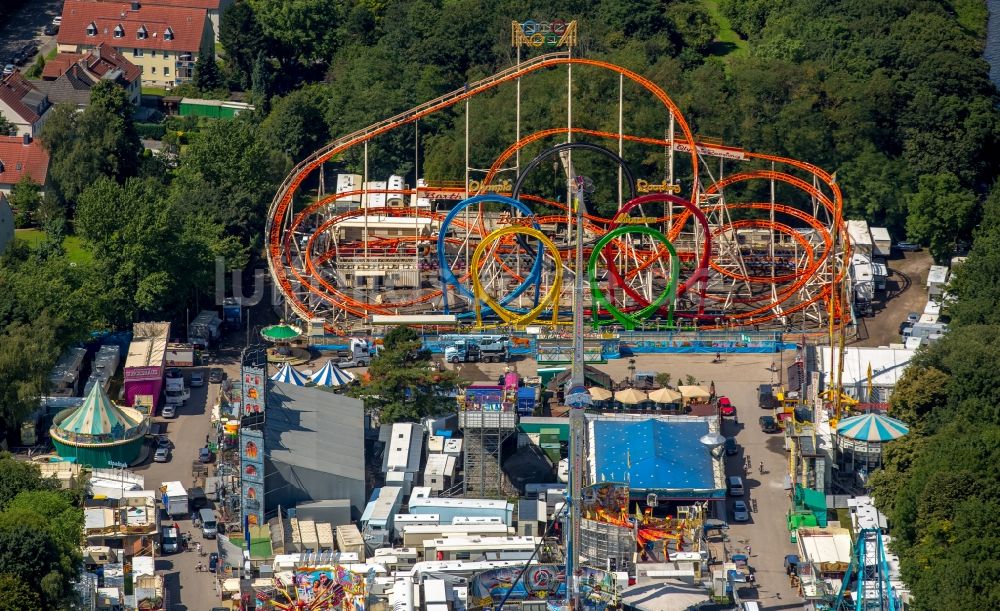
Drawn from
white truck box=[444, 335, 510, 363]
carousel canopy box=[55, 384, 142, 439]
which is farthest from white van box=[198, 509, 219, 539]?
white truck box=[444, 335, 510, 363]

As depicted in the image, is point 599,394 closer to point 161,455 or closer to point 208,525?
point 161,455

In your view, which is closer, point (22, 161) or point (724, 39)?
point (22, 161)

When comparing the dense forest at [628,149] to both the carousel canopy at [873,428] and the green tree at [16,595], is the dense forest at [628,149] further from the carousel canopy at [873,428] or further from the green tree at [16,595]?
the green tree at [16,595]

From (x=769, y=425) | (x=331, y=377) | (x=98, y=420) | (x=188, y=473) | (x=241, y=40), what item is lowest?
(x=188, y=473)

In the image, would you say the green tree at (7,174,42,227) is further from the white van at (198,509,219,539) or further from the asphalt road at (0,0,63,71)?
the white van at (198,509,219,539)

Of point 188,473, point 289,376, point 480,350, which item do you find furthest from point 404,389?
point 188,473

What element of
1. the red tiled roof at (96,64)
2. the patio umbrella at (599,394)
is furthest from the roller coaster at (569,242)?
the red tiled roof at (96,64)
